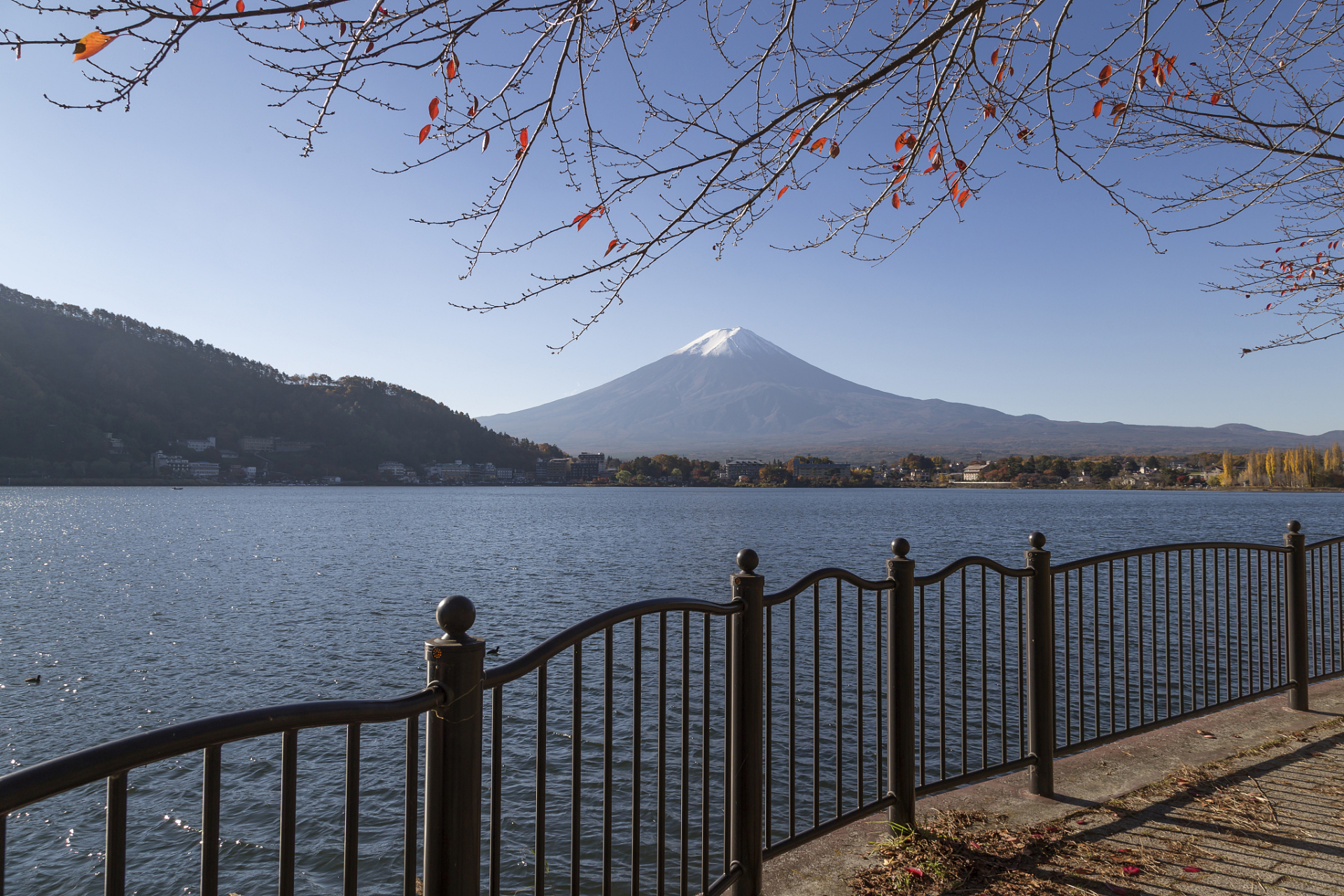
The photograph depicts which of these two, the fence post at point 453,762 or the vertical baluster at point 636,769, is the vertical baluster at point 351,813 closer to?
the fence post at point 453,762

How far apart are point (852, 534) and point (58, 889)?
158 ft

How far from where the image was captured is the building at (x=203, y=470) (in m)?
130

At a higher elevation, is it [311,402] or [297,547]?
[311,402]

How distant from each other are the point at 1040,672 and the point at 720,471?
176246mm

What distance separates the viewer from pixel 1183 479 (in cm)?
15362

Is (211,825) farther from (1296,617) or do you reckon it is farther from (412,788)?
Result: (1296,617)

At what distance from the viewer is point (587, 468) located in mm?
184375

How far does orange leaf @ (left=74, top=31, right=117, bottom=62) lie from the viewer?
2.35 meters

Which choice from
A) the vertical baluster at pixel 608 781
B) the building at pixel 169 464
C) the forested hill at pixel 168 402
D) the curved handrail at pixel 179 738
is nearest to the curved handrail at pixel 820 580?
the vertical baluster at pixel 608 781

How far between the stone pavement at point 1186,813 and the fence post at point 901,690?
0.23m

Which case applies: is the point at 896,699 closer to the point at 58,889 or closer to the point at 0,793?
the point at 0,793

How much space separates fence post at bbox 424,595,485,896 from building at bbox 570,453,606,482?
182818 mm

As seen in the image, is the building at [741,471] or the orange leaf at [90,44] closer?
the orange leaf at [90,44]

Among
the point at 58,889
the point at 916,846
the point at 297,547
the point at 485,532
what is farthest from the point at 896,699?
the point at 485,532
